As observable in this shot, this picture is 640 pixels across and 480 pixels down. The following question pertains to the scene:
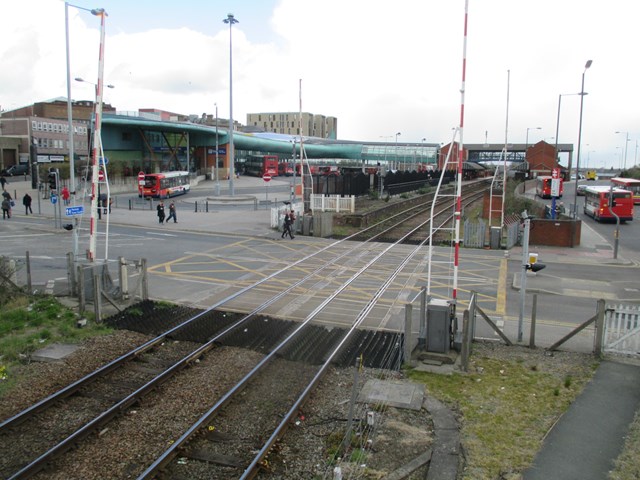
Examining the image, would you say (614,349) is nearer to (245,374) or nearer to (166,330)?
(245,374)

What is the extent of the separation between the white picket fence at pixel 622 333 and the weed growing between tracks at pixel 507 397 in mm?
535

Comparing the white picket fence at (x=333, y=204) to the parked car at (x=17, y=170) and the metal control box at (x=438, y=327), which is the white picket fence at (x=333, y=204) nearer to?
the metal control box at (x=438, y=327)

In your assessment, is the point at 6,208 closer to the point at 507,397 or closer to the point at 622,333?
the point at 507,397

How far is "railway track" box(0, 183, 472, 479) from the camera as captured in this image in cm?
682

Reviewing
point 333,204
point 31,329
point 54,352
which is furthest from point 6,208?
point 54,352

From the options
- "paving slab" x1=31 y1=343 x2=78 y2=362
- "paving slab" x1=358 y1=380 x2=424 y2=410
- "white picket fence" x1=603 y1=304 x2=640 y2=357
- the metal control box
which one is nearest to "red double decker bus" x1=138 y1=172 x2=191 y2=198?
"paving slab" x1=31 y1=343 x2=78 y2=362

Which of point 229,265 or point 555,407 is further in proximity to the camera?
point 229,265

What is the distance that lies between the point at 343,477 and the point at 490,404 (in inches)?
122

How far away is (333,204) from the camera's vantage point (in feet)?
112

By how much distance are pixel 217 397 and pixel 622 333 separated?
7709 mm

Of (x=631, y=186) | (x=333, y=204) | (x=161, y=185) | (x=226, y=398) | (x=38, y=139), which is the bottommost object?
(x=226, y=398)

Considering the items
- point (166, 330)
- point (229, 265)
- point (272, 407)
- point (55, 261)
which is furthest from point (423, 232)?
point (272, 407)

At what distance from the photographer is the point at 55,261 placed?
19.9 m

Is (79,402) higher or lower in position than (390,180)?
lower
